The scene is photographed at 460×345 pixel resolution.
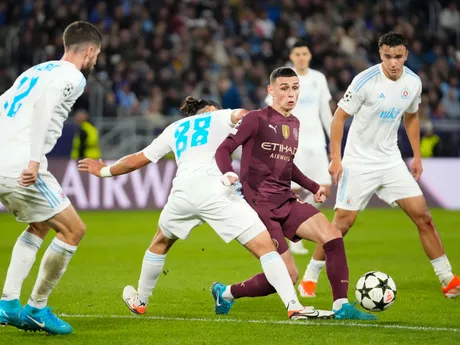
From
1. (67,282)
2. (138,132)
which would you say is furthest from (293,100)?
(138,132)

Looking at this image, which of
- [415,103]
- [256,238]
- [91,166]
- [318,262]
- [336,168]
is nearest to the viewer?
[256,238]

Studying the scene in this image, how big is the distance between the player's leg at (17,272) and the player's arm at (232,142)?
143 cm

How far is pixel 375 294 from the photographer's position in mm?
7508

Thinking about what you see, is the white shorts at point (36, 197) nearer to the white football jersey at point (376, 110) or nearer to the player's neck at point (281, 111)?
the player's neck at point (281, 111)

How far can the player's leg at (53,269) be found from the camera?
274 inches

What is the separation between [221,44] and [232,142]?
16871mm

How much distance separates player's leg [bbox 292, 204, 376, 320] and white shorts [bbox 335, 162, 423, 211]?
1.46m

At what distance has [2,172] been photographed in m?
6.89

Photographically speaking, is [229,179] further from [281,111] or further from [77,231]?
[77,231]

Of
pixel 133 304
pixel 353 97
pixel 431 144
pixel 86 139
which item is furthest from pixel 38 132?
pixel 431 144

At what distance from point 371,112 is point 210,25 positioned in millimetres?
16022

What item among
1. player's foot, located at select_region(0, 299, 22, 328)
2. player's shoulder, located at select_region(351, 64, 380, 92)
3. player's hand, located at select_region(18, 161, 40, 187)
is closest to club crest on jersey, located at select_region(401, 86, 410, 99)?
player's shoulder, located at select_region(351, 64, 380, 92)

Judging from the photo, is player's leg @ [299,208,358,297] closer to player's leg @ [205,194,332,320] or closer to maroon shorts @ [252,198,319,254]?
maroon shorts @ [252,198,319,254]

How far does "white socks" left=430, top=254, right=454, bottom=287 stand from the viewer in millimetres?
8938
